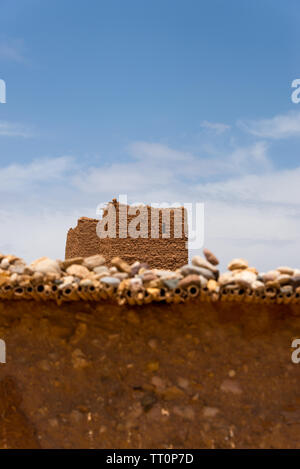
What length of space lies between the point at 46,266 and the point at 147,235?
303 inches

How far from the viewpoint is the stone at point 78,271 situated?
209 inches

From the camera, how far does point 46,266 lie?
5.29 metres

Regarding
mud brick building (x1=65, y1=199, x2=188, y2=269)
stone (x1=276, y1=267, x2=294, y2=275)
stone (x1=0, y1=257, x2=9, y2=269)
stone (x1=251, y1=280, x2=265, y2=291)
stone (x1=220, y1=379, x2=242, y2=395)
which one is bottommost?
stone (x1=220, y1=379, x2=242, y2=395)

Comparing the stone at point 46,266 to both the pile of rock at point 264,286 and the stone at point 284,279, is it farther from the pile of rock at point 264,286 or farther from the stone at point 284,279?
the stone at point 284,279

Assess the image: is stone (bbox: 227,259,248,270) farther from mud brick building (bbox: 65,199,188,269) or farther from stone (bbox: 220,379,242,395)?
mud brick building (bbox: 65,199,188,269)

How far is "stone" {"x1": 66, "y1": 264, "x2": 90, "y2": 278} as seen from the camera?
17.4ft

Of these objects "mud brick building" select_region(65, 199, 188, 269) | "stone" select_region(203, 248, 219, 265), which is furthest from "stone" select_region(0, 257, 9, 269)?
"mud brick building" select_region(65, 199, 188, 269)

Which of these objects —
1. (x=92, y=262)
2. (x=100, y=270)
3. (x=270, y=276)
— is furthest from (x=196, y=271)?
(x=92, y=262)

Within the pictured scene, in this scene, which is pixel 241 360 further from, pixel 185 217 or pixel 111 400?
pixel 185 217

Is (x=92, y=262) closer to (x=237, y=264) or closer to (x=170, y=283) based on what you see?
(x=170, y=283)

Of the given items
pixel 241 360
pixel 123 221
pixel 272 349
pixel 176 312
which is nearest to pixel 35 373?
pixel 176 312

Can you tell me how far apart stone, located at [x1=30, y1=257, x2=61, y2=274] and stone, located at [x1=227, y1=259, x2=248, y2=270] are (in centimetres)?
189

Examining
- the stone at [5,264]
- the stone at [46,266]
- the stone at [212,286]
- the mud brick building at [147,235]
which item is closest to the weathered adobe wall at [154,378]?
the stone at [212,286]
